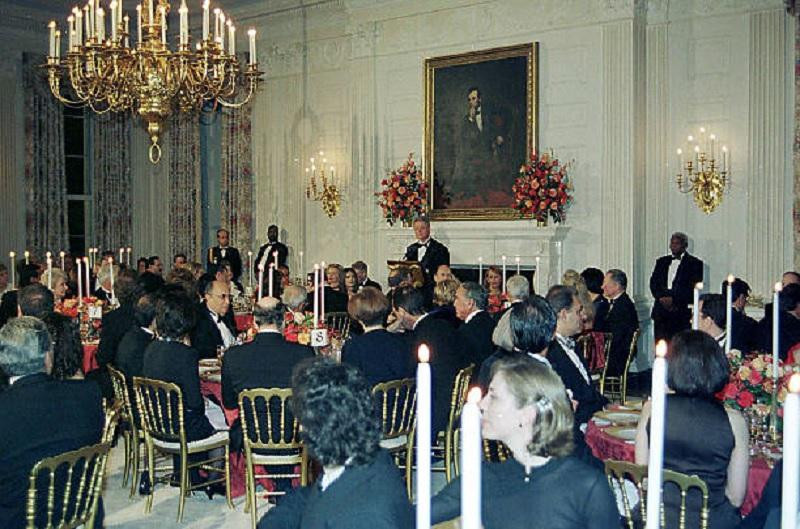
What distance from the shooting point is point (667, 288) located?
10.2 meters

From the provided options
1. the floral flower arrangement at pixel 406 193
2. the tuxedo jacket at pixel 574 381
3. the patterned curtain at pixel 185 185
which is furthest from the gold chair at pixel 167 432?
the patterned curtain at pixel 185 185

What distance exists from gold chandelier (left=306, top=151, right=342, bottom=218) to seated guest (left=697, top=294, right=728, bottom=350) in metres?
8.69

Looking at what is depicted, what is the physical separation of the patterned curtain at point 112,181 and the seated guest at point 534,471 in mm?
14737

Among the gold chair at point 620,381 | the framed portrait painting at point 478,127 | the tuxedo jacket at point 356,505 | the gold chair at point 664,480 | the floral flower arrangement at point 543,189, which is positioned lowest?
the gold chair at point 620,381

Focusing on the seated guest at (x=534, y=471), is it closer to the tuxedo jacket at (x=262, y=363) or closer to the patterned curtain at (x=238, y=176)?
the tuxedo jacket at (x=262, y=363)

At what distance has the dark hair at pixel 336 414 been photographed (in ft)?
8.37

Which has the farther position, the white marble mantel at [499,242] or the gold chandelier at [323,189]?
the gold chandelier at [323,189]

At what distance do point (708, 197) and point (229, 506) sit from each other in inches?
267

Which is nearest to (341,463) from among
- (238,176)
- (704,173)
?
(704,173)

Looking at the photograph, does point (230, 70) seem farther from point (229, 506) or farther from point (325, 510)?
point (325, 510)

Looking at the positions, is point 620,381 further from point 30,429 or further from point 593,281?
point 30,429

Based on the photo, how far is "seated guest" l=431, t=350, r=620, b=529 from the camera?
96.3 inches

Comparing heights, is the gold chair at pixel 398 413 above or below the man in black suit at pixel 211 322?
below

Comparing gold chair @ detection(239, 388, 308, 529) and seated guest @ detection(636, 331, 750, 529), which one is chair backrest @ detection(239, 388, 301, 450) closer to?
gold chair @ detection(239, 388, 308, 529)
